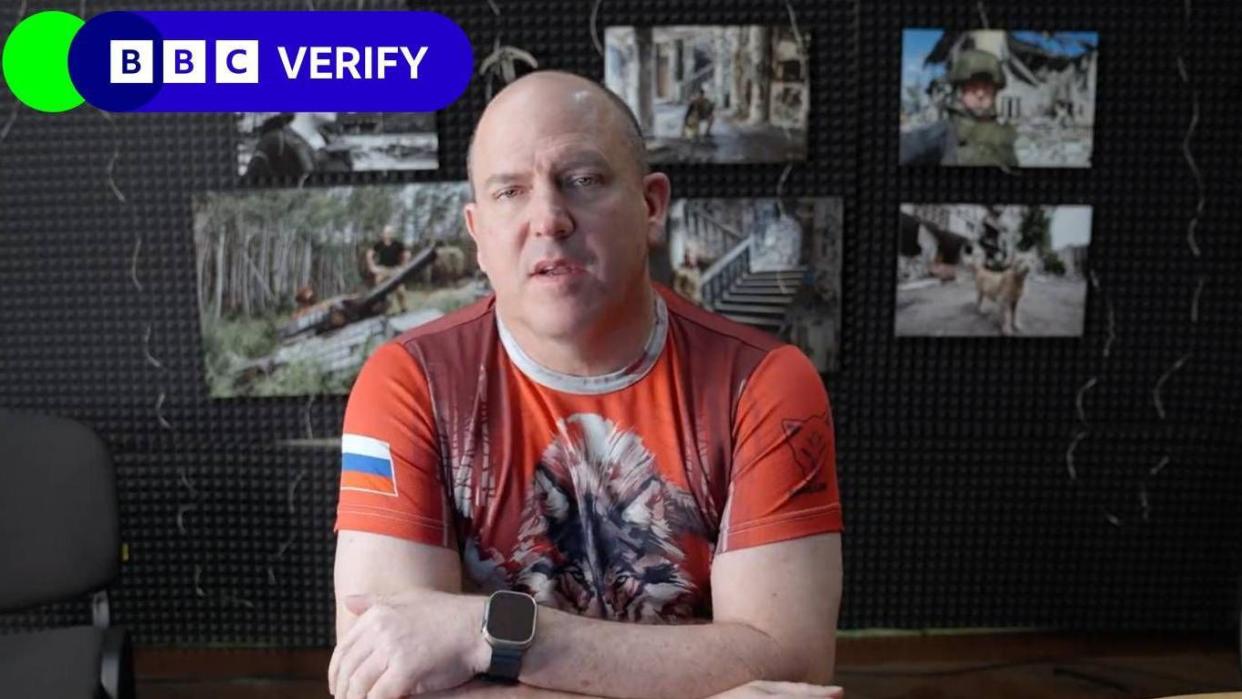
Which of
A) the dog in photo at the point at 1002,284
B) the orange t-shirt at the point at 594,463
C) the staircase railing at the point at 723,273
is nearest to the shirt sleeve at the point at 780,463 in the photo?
the orange t-shirt at the point at 594,463

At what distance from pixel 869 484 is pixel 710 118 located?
3.65ft

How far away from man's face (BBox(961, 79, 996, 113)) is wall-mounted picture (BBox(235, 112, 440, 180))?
1432mm

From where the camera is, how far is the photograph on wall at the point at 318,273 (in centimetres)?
247

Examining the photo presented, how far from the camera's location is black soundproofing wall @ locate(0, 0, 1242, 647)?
245cm

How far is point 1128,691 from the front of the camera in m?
2.44

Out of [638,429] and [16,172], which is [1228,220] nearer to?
[638,429]

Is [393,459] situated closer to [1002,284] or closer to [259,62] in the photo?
[259,62]

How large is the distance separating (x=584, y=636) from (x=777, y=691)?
255 millimetres

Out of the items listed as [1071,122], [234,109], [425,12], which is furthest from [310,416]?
[1071,122]

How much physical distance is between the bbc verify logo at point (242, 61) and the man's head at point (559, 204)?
1.20 metres

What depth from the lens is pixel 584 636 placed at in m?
1.20

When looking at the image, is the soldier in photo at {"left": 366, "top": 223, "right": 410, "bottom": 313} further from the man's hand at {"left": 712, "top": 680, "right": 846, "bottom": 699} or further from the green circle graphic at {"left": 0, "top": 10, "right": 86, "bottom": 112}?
the man's hand at {"left": 712, "top": 680, "right": 846, "bottom": 699}

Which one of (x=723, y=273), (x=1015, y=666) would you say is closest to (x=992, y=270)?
(x=723, y=273)

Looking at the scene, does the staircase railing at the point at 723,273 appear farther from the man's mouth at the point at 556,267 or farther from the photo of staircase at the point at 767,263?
the man's mouth at the point at 556,267
